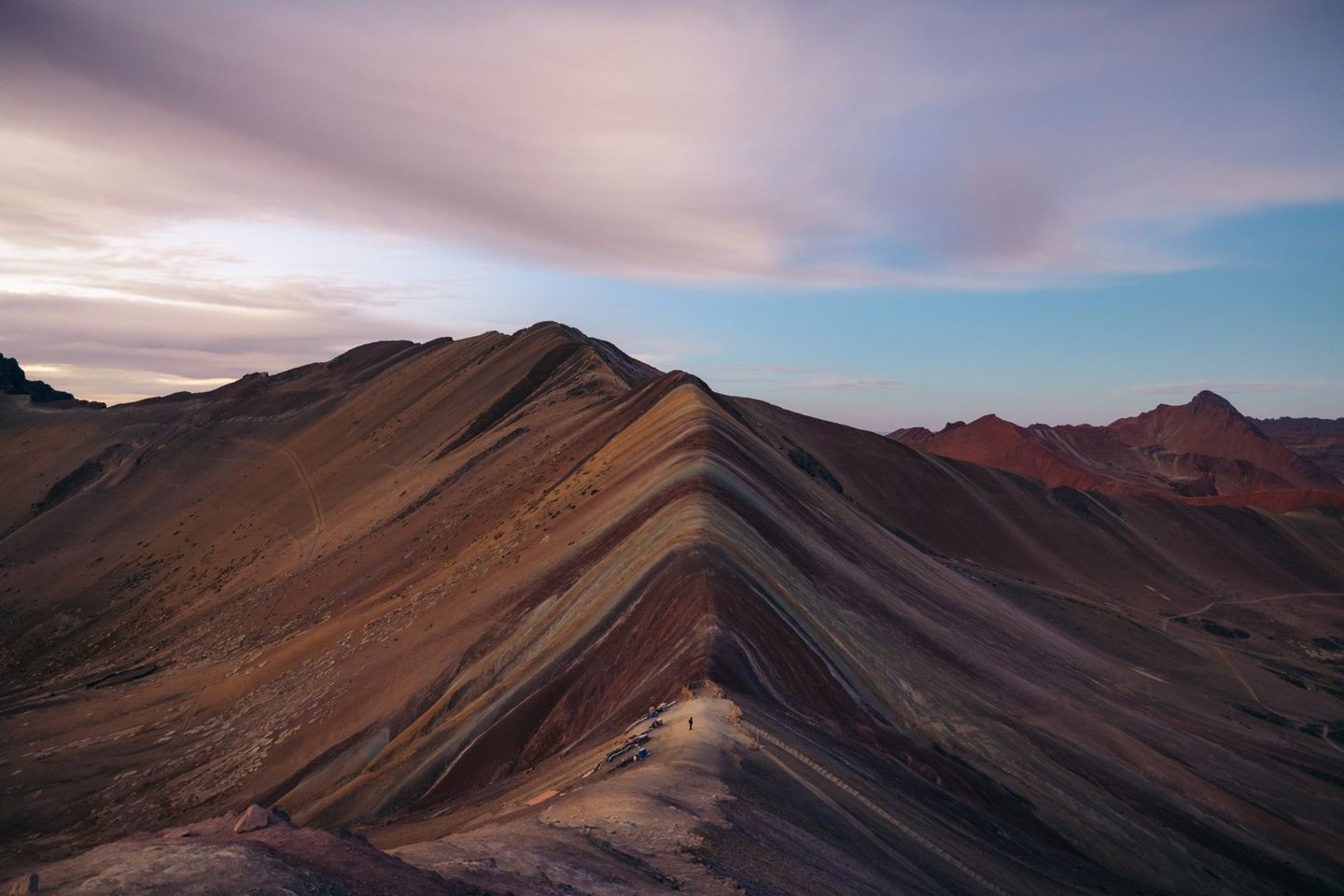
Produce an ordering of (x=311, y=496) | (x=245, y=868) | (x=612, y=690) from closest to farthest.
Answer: (x=245, y=868), (x=612, y=690), (x=311, y=496)

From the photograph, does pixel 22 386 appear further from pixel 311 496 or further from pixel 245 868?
pixel 245 868

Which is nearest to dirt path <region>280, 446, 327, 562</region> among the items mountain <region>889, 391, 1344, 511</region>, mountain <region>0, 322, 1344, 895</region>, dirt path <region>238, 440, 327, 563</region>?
dirt path <region>238, 440, 327, 563</region>

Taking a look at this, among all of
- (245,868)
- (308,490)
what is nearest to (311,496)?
(308,490)

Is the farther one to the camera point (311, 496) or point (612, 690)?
point (311, 496)

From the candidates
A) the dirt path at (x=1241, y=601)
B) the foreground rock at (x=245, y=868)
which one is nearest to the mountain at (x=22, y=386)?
the foreground rock at (x=245, y=868)

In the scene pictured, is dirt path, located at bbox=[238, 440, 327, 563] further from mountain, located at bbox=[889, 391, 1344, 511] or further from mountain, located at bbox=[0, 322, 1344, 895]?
mountain, located at bbox=[889, 391, 1344, 511]

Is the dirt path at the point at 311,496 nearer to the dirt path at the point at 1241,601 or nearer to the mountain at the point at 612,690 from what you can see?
the mountain at the point at 612,690
